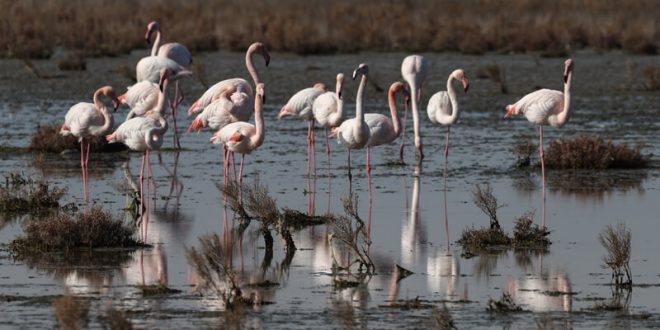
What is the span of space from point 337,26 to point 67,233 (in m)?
29.8

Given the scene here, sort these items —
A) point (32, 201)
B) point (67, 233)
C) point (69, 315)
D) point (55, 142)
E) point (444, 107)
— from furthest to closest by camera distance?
point (55, 142) < point (444, 107) < point (32, 201) < point (67, 233) < point (69, 315)

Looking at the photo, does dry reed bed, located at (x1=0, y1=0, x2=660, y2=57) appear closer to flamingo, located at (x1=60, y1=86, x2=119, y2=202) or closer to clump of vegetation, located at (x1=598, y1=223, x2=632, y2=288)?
flamingo, located at (x1=60, y1=86, x2=119, y2=202)

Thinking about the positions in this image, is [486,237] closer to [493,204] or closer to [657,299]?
[493,204]

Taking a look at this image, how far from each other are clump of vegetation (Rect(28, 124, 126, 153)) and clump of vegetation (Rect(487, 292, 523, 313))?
1047 centimetres

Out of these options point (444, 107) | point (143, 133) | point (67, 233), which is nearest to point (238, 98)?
point (143, 133)

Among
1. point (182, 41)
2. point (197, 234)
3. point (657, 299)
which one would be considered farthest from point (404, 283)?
point (182, 41)

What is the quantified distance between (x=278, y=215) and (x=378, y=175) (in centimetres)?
478

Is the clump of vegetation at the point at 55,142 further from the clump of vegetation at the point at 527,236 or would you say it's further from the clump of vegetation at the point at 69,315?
the clump of vegetation at the point at 69,315

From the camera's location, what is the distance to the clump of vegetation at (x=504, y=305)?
938 centimetres

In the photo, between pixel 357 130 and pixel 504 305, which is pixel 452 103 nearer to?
pixel 357 130

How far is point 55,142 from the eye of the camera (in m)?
19.0

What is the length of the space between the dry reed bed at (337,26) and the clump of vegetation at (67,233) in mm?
22543

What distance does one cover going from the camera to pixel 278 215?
40.5ft

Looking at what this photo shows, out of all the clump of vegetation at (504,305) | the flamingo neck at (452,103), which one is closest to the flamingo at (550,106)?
the flamingo neck at (452,103)
